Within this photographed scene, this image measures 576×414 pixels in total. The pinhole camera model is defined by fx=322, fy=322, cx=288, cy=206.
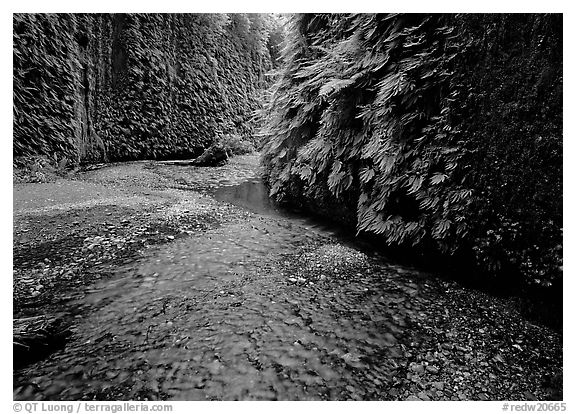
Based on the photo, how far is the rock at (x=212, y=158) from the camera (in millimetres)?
9526

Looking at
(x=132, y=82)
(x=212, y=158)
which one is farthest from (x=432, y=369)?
(x=132, y=82)

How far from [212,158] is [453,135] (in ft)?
26.4

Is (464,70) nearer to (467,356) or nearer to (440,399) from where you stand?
(467,356)

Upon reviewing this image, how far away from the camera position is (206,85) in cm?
1158

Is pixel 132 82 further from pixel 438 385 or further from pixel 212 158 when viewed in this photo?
pixel 438 385

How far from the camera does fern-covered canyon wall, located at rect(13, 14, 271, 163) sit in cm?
634

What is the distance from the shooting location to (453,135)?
8.15ft

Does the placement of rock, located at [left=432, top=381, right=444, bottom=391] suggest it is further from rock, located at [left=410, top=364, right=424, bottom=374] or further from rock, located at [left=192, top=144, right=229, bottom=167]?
rock, located at [left=192, top=144, right=229, bottom=167]

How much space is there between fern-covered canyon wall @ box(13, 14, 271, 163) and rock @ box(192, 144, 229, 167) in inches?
60.1

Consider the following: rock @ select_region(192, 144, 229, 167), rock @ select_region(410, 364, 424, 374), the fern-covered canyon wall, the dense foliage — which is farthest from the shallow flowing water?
rock @ select_region(192, 144, 229, 167)

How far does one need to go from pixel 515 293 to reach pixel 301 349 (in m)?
1.55

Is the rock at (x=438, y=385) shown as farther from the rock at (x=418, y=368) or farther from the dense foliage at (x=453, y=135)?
the dense foliage at (x=453, y=135)

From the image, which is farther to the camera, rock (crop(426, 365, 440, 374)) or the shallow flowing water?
rock (crop(426, 365, 440, 374))

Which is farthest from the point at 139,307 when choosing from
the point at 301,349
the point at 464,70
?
the point at 464,70
